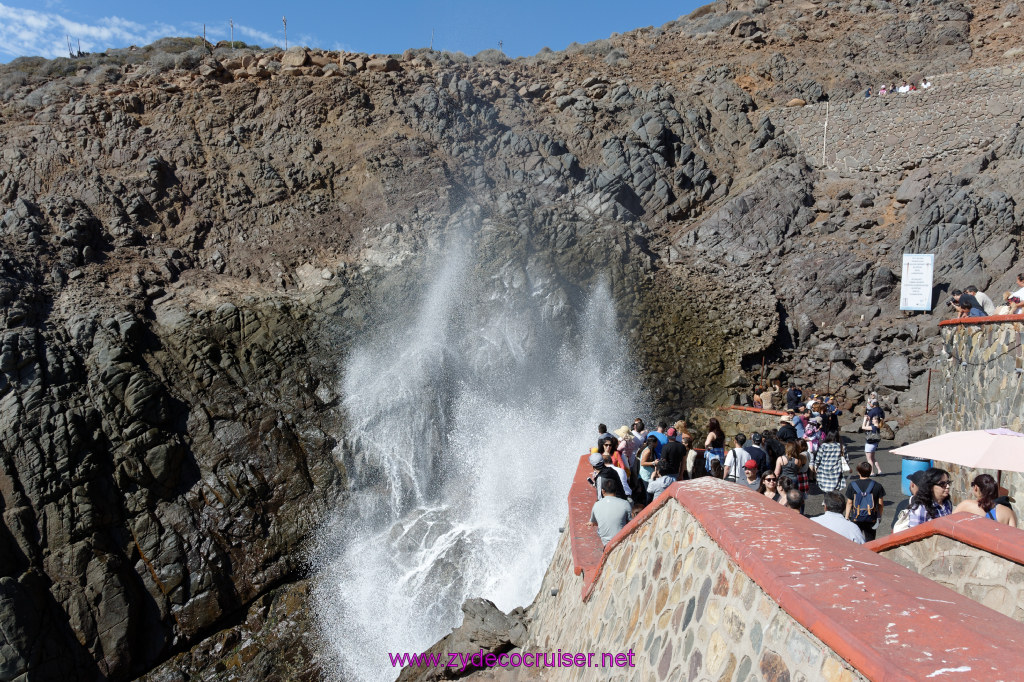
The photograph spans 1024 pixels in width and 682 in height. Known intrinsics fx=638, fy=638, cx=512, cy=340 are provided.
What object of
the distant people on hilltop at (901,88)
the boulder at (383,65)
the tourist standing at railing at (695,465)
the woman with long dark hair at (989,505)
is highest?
the boulder at (383,65)

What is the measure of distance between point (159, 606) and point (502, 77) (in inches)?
1101

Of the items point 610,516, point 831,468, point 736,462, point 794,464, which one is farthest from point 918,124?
point 610,516

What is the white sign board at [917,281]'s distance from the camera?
1908 centimetres

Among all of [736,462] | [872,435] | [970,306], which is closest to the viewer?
[736,462]

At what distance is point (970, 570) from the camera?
383 cm

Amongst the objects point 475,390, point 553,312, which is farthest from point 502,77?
point 475,390

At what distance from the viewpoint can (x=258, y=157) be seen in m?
26.4

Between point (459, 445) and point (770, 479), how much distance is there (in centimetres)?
1180

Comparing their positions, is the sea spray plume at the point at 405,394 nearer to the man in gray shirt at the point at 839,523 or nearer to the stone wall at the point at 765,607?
the man in gray shirt at the point at 839,523

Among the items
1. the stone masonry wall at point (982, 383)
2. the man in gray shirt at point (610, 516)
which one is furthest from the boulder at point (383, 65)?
the man in gray shirt at point (610, 516)

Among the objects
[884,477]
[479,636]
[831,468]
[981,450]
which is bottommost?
[479,636]

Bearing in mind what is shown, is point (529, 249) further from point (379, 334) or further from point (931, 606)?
point (931, 606)

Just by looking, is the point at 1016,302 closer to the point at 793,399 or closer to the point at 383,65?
the point at 793,399

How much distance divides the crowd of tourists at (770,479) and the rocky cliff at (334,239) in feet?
26.9
